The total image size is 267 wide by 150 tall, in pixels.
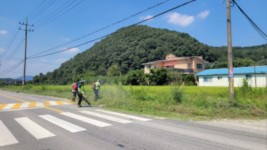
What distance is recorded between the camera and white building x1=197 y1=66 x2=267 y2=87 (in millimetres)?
38300

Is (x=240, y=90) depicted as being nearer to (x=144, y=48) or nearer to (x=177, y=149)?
(x=177, y=149)

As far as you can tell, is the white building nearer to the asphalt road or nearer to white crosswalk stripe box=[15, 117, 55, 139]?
the asphalt road

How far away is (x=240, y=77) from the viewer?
4184 cm

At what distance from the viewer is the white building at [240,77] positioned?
3830 cm

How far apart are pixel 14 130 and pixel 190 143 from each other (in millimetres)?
5857

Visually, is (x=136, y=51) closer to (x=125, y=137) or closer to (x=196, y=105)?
(x=196, y=105)

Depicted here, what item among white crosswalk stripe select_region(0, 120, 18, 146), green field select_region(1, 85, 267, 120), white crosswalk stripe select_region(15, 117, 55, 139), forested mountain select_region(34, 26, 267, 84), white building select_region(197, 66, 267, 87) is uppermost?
forested mountain select_region(34, 26, 267, 84)

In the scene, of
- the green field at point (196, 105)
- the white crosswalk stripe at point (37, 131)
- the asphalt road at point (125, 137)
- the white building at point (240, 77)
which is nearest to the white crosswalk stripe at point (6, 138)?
the asphalt road at point (125, 137)

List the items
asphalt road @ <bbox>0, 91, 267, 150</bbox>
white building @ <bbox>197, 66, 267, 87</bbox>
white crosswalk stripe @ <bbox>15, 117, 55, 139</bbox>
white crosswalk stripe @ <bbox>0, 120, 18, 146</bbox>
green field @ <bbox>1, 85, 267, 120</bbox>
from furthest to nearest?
1. white building @ <bbox>197, 66, 267, 87</bbox>
2. green field @ <bbox>1, 85, 267, 120</bbox>
3. white crosswalk stripe @ <bbox>15, 117, 55, 139</bbox>
4. white crosswalk stripe @ <bbox>0, 120, 18, 146</bbox>
5. asphalt road @ <bbox>0, 91, 267, 150</bbox>

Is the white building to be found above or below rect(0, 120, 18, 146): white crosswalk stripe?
above

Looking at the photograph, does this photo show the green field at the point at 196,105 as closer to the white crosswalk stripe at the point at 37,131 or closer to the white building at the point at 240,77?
the white crosswalk stripe at the point at 37,131

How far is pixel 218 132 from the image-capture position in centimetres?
739

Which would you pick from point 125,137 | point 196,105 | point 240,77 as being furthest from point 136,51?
point 125,137

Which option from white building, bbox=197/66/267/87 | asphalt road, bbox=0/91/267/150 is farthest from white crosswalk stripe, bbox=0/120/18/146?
white building, bbox=197/66/267/87
